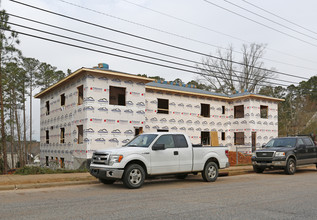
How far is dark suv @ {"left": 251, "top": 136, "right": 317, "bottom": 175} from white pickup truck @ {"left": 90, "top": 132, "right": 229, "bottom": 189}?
13.0 ft

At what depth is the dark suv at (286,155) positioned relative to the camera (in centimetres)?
1559

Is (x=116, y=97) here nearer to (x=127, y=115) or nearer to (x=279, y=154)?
(x=127, y=115)

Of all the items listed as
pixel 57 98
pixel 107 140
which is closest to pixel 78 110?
pixel 107 140

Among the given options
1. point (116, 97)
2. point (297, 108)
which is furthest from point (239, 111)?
point (297, 108)

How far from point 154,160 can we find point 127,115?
11.3m

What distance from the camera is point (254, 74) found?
4969cm

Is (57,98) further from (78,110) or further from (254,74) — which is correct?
(254,74)

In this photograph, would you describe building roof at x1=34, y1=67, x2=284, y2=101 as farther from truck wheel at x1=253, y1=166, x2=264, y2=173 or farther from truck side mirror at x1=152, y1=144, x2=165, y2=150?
truck side mirror at x1=152, y1=144, x2=165, y2=150

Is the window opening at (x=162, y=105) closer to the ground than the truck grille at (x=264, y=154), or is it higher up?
higher up

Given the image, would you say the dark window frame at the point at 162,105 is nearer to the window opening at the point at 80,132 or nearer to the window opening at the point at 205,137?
the window opening at the point at 205,137

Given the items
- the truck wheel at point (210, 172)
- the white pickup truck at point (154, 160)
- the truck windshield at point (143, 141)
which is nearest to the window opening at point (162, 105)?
the white pickup truck at point (154, 160)

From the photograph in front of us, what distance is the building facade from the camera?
20766 mm

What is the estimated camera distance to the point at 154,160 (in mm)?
10961

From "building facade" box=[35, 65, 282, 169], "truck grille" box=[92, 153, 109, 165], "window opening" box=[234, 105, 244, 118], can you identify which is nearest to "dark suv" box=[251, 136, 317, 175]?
"building facade" box=[35, 65, 282, 169]
